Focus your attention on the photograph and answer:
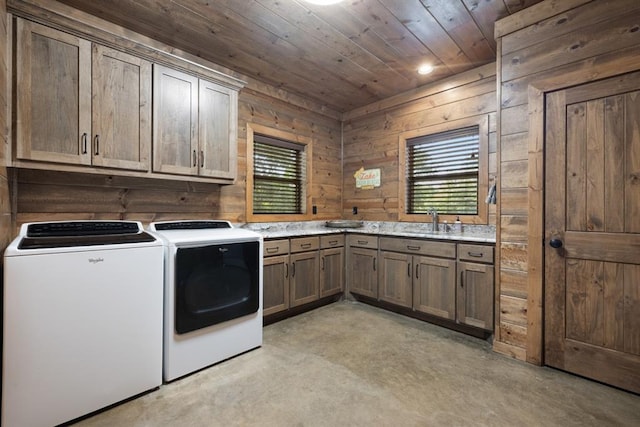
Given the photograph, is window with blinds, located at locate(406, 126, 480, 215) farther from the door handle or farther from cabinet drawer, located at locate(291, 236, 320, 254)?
cabinet drawer, located at locate(291, 236, 320, 254)

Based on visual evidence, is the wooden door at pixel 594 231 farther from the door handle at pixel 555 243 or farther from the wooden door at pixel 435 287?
the wooden door at pixel 435 287

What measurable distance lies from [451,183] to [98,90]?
338 cm

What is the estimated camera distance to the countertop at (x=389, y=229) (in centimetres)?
298

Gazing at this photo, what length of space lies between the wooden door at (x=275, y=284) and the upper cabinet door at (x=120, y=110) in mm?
1383

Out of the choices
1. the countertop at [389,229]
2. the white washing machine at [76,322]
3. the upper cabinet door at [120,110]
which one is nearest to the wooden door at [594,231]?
the countertop at [389,229]

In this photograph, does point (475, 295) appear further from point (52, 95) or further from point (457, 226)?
point (52, 95)

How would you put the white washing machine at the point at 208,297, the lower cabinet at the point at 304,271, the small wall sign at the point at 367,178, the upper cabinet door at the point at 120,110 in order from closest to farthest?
the white washing machine at the point at 208,297 → the upper cabinet door at the point at 120,110 → the lower cabinet at the point at 304,271 → the small wall sign at the point at 367,178

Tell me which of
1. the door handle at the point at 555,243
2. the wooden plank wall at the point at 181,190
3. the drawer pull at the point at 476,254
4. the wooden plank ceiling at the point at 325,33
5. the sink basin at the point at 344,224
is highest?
the wooden plank ceiling at the point at 325,33

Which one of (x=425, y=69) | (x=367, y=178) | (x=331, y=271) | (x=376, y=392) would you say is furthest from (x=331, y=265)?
(x=425, y=69)

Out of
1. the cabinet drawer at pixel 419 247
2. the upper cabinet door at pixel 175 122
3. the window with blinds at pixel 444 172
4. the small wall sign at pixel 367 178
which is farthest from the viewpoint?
the small wall sign at pixel 367 178

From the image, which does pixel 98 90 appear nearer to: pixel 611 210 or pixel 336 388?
pixel 336 388

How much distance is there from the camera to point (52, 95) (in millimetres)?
2004

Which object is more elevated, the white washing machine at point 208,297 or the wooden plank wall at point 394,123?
the wooden plank wall at point 394,123

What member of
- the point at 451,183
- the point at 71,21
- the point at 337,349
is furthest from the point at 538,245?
the point at 71,21
